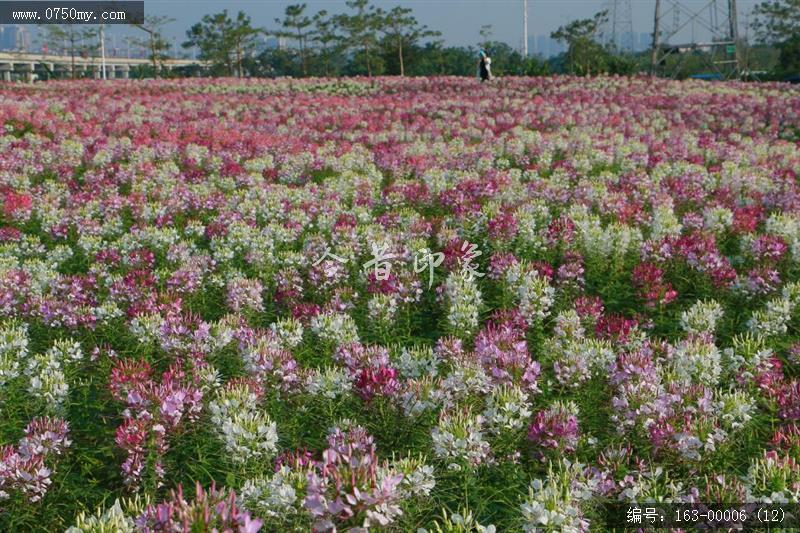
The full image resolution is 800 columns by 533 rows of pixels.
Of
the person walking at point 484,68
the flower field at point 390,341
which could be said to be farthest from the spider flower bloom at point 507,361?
the person walking at point 484,68

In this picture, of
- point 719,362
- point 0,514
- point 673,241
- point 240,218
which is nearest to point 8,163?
point 240,218

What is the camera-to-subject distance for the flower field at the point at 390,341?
12.4ft

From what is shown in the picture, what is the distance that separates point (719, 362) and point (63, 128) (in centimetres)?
1683

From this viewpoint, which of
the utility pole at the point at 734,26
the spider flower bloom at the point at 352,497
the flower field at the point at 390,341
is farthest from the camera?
the utility pole at the point at 734,26

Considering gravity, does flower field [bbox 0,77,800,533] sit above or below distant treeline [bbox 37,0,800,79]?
below

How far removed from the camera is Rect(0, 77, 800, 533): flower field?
3777 mm

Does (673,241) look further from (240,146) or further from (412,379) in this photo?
(240,146)

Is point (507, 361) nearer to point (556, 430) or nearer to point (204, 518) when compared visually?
point (556, 430)

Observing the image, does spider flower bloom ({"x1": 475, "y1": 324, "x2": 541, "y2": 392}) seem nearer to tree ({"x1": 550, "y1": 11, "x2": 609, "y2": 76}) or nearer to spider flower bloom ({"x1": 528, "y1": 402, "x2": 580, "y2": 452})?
spider flower bloom ({"x1": 528, "y1": 402, "x2": 580, "y2": 452})

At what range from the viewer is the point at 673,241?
7.73 meters

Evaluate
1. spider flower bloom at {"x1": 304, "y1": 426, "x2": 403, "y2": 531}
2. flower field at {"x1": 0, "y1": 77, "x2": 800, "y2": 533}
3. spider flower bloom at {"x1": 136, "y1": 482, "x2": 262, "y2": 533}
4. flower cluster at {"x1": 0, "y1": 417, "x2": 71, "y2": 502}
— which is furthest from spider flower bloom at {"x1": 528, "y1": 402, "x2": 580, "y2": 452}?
flower cluster at {"x1": 0, "y1": 417, "x2": 71, "y2": 502}

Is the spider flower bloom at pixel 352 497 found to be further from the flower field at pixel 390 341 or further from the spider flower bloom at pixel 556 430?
the spider flower bloom at pixel 556 430

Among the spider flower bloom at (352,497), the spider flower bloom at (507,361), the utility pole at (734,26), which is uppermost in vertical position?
the utility pole at (734,26)

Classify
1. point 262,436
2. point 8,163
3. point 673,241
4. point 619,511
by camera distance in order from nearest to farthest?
1. point 619,511
2. point 262,436
3. point 673,241
4. point 8,163
